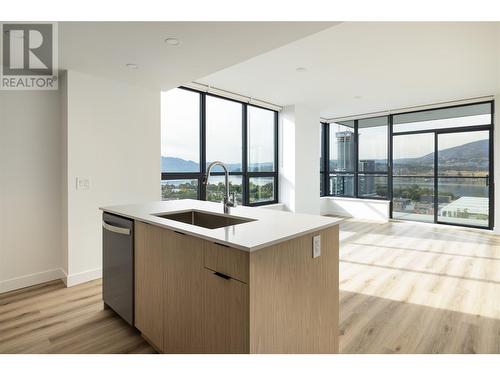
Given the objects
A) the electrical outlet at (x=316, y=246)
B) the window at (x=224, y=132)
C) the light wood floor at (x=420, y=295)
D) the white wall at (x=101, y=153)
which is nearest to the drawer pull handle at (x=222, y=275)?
the electrical outlet at (x=316, y=246)

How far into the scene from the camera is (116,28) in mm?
2115

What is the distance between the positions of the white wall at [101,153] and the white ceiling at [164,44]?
280mm

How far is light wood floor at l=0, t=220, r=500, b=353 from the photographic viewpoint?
1.93 m

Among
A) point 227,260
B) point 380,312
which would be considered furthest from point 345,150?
point 227,260

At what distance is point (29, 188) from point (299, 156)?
455cm

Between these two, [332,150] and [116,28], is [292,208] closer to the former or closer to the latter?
[332,150]

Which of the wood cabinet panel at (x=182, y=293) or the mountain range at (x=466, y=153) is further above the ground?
the mountain range at (x=466, y=153)

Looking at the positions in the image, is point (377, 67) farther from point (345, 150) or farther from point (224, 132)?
point (345, 150)

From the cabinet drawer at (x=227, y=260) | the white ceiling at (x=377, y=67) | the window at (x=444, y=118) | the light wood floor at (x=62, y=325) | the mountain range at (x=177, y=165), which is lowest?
the light wood floor at (x=62, y=325)

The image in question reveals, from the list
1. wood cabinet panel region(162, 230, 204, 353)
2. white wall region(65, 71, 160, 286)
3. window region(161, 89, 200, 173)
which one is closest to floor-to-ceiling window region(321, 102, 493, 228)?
window region(161, 89, 200, 173)

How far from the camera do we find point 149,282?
188cm

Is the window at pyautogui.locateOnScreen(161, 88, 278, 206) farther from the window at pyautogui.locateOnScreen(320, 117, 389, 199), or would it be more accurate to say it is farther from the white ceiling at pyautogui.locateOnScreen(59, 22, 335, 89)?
the window at pyautogui.locateOnScreen(320, 117, 389, 199)

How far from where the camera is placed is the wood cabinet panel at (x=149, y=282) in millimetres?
1782

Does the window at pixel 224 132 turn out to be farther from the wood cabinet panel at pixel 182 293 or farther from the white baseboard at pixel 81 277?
the wood cabinet panel at pixel 182 293
